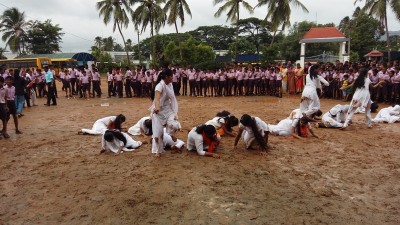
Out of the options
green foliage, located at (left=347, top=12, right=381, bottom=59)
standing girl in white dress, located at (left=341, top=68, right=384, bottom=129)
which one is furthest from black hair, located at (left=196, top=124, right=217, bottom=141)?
green foliage, located at (left=347, top=12, right=381, bottom=59)

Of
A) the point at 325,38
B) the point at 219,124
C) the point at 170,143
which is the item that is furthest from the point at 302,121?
the point at 325,38

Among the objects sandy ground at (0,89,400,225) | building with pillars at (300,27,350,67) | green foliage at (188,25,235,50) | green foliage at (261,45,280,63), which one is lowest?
sandy ground at (0,89,400,225)

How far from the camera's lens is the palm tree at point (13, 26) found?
42562 mm

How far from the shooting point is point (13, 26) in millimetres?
43562

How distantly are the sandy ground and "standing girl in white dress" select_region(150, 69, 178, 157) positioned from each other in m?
0.39

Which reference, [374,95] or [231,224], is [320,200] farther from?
[374,95]

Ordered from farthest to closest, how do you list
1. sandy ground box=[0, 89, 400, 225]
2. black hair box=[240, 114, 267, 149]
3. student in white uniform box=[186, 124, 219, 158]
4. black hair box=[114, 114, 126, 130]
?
black hair box=[114, 114, 126, 130] → student in white uniform box=[186, 124, 219, 158] → black hair box=[240, 114, 267, 149] → sandy ground box=[0, 89, 400, 225]

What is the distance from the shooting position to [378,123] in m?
9.58

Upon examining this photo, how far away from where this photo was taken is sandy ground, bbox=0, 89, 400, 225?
4117 millimetres

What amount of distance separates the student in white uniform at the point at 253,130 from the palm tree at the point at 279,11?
20472mm

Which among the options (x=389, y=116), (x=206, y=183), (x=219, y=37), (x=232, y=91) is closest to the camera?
(x=206, y=183)

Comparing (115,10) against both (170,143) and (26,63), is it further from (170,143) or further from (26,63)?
(170,143)

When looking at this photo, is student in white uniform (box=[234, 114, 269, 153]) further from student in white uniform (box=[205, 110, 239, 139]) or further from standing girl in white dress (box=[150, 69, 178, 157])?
standing girl in white dress (box=[150, 69, 178, 157])

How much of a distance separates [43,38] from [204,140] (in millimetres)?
49515
